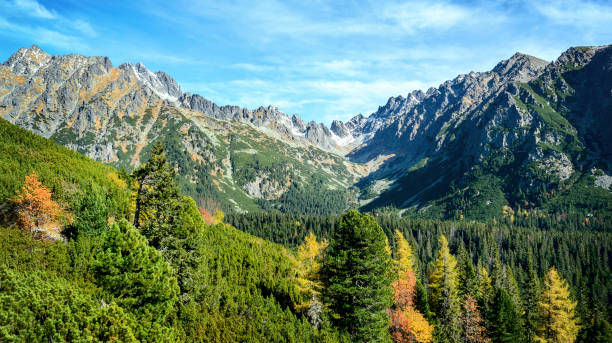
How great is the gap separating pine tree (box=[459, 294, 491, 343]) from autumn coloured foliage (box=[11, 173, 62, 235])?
62155 millimetres

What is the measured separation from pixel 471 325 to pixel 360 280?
37.8 m

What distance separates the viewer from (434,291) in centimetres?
6366

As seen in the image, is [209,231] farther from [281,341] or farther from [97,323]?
[97,323]

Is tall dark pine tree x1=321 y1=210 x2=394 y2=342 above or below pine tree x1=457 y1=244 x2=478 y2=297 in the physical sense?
above

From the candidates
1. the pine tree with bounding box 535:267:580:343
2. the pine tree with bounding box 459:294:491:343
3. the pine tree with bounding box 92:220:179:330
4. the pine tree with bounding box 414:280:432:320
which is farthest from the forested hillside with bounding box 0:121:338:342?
the pine tree with bounding box 535:267:580:343

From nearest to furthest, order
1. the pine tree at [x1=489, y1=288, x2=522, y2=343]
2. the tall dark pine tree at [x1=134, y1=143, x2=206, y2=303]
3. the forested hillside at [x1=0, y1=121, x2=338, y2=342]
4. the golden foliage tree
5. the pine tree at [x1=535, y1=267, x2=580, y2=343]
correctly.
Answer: the forested hillside at [x1=0, y1=121, x2=338, y2=342] < the tall dark pine tree at [x1=134, y1=143, x2=206, y2=303] < the golden foliage tree < the pine tree at [x1=489, y1=288, x2=522, y2=343] < the pine tree at [x1=535, y1=267, x2=580, y2=343]

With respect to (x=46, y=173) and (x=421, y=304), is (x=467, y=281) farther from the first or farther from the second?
(x=46, y=173)

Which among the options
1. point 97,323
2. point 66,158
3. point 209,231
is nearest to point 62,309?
point 97,323

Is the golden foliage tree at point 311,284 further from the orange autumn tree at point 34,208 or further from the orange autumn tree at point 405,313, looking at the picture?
the orange autumn tree at point 34,208

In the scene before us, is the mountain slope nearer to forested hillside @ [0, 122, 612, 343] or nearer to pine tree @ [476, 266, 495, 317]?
forested hillside @ [0, 122, 612, 343]

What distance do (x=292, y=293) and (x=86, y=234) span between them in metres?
23.3

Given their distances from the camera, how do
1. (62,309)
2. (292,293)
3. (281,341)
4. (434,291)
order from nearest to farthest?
(62,309) → (281,341) → (292,293) → (434,291)

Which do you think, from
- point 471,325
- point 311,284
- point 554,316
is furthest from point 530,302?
point 311,284

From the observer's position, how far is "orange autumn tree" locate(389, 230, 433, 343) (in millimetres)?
43219
